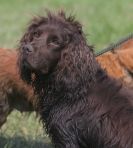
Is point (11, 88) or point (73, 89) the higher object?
point (11, 88)

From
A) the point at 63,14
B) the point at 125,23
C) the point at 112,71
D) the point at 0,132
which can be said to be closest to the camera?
the point at 63,14

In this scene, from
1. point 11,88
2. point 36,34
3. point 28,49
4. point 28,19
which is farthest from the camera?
point 28,19

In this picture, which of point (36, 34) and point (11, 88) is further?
point (11, 88)

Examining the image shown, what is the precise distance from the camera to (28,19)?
10336 mm

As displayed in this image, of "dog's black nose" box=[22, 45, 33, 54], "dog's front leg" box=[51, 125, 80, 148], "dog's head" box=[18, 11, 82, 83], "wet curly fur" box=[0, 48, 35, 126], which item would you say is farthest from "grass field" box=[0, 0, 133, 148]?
"dog's black nose" box=[22, 45, 33, 54]

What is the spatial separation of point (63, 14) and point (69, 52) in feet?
1.64

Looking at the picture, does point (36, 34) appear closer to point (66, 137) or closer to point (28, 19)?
point (66, 137)

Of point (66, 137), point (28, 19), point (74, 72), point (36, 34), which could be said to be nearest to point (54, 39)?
point (36, 34)

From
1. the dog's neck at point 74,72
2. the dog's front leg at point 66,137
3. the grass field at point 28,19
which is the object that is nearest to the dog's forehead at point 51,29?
the dog's neck at point 74,72

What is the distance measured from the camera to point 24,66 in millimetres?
6844

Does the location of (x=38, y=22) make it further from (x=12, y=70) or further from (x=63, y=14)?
(x=12, y=70)

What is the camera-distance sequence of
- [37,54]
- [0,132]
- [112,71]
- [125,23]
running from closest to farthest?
[37,54] < [112,71] < [0,132] < [125,23]

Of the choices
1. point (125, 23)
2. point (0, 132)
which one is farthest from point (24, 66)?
point (125, 23)

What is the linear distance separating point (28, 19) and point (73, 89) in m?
3.64
